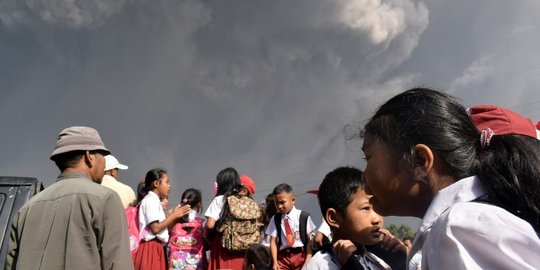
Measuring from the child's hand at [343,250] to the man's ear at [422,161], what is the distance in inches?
41.3

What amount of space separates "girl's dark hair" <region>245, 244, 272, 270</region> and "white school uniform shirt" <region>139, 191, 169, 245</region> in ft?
3.17

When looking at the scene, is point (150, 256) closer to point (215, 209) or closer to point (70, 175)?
point (215, 209)

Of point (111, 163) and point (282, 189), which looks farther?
point (282, 189)

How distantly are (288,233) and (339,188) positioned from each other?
314 cm

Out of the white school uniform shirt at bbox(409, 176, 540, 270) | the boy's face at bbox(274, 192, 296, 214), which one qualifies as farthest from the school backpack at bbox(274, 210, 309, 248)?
the white school uniform shirt at bbox(409, 176, 540, 270)

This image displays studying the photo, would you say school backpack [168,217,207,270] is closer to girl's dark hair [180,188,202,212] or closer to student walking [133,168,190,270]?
student walking [133,168,190,270]

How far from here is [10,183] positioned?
2.79 meters

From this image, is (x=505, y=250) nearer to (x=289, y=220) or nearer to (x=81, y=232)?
(x=81, y=232)

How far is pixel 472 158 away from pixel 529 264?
0.47 meters

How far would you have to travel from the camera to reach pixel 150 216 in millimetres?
5016

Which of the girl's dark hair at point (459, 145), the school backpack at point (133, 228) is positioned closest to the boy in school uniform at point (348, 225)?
the girl's dark hair at point (459, 145)

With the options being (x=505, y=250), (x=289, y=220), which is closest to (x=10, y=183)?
(x=505, y=250)

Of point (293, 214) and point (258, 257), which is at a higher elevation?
point (293, 214)

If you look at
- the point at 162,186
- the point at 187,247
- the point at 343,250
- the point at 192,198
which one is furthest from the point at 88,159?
the point at 192,198
